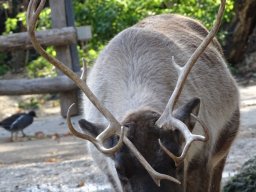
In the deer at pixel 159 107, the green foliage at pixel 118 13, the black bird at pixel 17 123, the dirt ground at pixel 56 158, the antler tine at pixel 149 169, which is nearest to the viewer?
the antler tine at pixel 149 169

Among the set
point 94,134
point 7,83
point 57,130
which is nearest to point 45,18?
point 7,83

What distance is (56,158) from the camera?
865 centimetres

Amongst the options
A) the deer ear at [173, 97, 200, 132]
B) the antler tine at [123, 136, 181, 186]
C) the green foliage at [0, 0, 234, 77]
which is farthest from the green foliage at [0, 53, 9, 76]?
the antler tine at [123, 136, 181, 186]

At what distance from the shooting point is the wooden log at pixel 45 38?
11211mm

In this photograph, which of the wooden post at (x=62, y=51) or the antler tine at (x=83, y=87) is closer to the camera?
the antler tine at (x=83, y=87)

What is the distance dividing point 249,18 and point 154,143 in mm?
9709

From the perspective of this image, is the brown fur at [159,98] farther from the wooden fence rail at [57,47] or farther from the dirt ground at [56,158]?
the wooden fence rail at [57,47]

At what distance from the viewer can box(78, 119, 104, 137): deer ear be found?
175 inches

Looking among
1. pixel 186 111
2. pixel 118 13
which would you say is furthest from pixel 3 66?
pixel 186 111

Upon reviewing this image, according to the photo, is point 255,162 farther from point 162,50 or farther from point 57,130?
point 57,130

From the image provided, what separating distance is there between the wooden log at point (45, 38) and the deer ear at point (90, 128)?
270 inches

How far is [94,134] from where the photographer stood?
14.6 feet

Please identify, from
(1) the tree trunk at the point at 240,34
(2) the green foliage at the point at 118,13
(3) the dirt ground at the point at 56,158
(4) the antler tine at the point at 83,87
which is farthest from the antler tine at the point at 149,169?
(1) the tree trunk at the point at 240,34

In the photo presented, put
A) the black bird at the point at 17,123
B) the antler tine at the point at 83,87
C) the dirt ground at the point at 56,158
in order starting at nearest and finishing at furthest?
the antler tine at the point at 83,87 < the dirt ground at the point at 56,158 < the black bird at the point at 17,123
